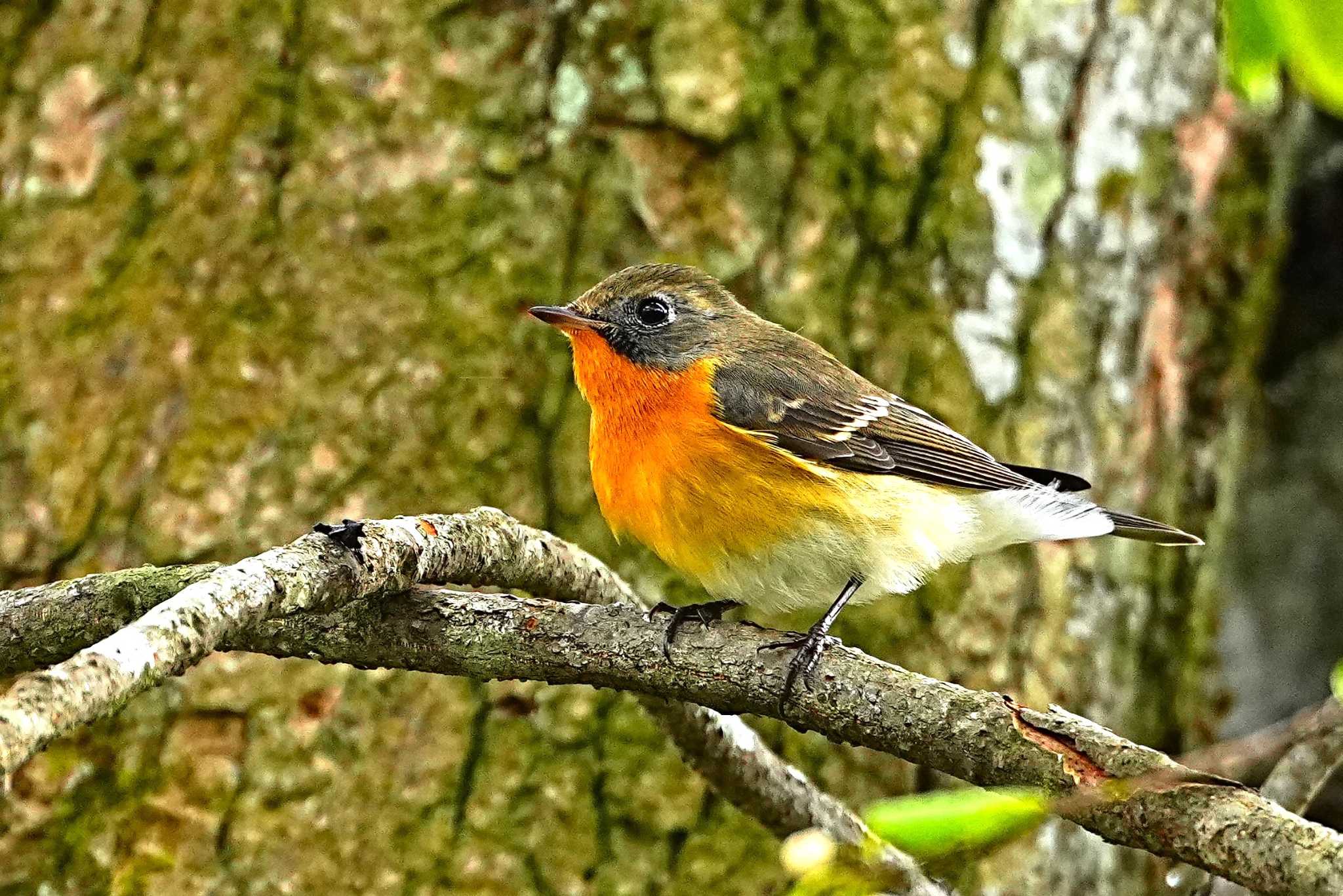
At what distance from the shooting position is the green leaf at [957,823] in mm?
1211

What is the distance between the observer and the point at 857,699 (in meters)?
2.49

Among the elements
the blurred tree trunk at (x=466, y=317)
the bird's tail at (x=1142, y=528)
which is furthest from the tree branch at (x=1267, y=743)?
A: the blurred tree trunk at (x=466, y=317)

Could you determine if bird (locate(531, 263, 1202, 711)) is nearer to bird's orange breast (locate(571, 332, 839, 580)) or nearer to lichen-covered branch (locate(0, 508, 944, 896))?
bird's orange breast (locate(571, 332, 839, 580))

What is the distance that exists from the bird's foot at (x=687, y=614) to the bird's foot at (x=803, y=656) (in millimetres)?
188

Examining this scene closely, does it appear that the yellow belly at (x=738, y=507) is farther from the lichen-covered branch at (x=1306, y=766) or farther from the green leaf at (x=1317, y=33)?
the green leaf at (x=1317, y=33)

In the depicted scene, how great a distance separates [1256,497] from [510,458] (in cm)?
336

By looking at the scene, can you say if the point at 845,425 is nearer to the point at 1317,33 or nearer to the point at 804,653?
the point at 804,653

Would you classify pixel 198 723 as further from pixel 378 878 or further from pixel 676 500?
pixel 676 500

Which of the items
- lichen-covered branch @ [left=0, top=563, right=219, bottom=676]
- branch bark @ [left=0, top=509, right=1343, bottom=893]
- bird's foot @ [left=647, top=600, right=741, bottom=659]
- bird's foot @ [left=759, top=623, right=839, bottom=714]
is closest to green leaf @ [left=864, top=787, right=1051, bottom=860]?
branch bark @ [left=0, top=509, right=1343, bottom=893]

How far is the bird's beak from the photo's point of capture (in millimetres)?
3760

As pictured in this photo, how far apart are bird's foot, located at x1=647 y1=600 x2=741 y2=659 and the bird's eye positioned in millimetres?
831

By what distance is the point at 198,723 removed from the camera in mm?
3723

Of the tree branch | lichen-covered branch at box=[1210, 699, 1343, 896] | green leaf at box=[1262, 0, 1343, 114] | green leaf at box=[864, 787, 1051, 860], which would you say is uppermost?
green leaf at box=[1262, 0, 1343, 114]

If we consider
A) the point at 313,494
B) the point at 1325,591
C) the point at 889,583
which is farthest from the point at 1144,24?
the point at 313,494
